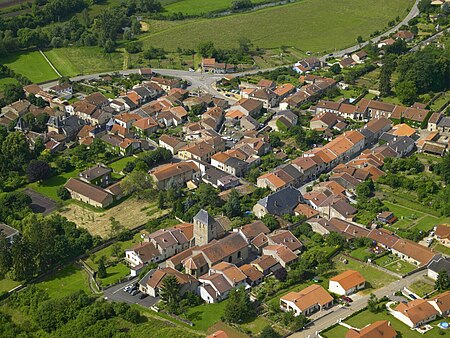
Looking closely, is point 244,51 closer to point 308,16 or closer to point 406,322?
point 308,16

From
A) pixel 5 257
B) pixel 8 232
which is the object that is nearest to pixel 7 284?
pixel 5 257

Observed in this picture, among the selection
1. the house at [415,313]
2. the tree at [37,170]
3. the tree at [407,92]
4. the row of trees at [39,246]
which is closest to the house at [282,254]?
the house at [415,313]

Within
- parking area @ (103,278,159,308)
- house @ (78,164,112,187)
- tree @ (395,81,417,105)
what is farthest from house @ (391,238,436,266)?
tree @ (395,81,417,105)

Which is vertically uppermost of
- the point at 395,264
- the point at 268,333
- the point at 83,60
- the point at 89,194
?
the point at 83,60

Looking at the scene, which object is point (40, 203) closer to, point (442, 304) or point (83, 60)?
point (442, 304)

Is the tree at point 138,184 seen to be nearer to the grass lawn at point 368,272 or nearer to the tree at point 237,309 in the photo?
the tree at point 237,309

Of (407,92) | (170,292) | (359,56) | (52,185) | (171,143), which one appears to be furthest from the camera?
(359,56)
